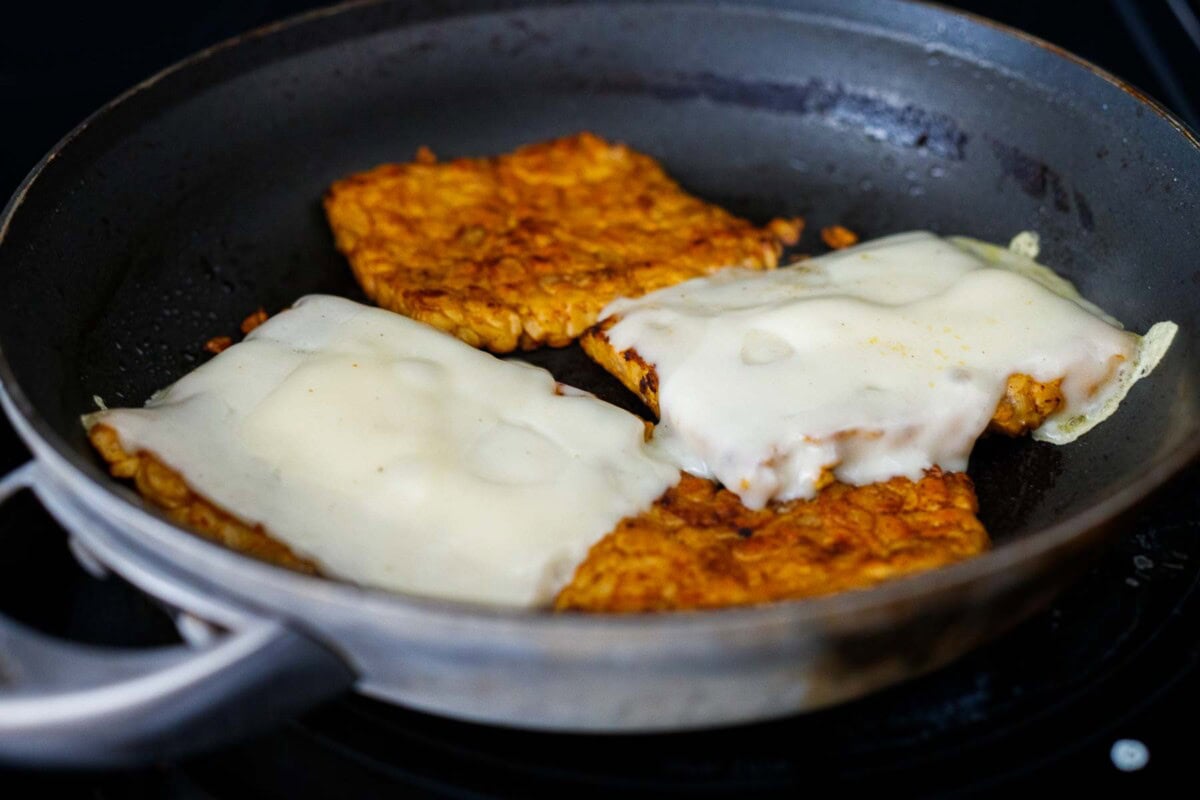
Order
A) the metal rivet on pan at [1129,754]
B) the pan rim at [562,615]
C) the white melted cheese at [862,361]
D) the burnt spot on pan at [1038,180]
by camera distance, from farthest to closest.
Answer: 1. the burnt spot on pan at [1038,180]
2. the white melted cheese at [862,361]
3. the metal rivet on pan at [1129,754]
4. the pan rim at [562,615]

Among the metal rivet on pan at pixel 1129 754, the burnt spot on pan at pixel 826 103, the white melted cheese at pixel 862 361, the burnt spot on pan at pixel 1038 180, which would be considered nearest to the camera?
the metal rivet on pan at pixel 1129 754

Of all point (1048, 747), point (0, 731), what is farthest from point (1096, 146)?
point (0, 731)

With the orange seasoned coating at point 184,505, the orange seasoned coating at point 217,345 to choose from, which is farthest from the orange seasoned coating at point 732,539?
the orange seasoned coating at point 217,345

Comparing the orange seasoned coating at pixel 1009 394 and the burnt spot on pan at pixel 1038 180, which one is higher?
the burnt spot on pan at pixel 1038 180

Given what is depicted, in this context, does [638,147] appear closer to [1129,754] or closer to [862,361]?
[862,361]

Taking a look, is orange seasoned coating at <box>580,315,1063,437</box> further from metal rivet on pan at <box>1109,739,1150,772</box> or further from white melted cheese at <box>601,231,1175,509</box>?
metal rivet on pan at <box>1109,739,1150,772</box>

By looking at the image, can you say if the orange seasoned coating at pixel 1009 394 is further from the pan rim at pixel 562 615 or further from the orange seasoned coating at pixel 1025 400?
the pan rim at pixel 562 615

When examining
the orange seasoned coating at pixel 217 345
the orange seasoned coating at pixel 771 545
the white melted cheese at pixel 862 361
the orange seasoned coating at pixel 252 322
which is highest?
the orange seasoned coating at pixel 252 322

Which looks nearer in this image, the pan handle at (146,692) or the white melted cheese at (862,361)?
the pan handle at (146,692)
